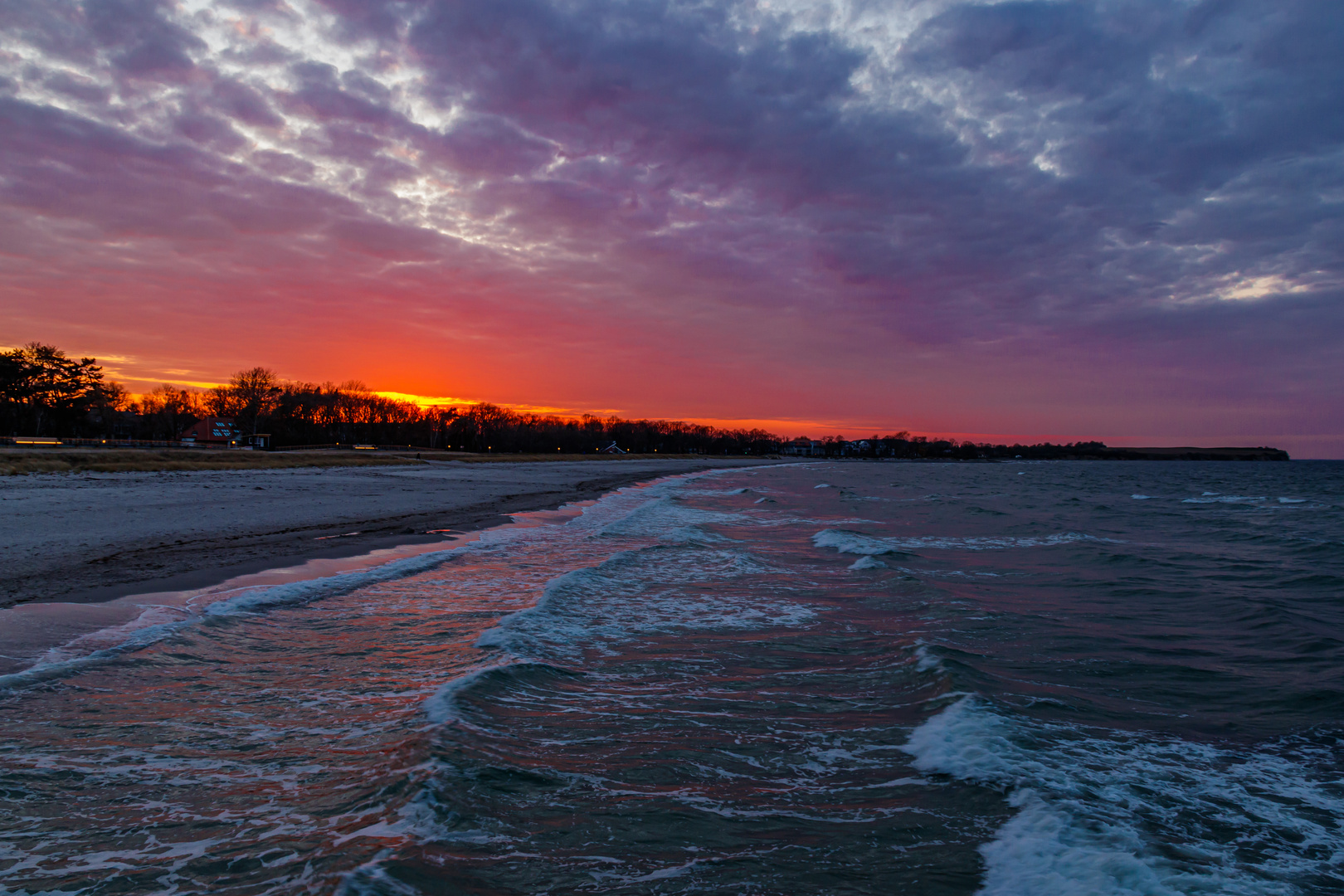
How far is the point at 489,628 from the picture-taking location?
8.89 metres

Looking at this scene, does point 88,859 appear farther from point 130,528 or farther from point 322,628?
point 130,528

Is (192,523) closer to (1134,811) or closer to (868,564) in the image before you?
(868,564)

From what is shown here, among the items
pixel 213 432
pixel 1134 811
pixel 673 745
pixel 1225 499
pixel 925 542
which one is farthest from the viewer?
pixel 213 432

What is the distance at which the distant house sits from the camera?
105 metres

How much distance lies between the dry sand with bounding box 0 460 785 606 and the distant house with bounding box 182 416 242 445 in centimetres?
8143

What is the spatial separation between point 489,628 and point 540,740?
365 cm

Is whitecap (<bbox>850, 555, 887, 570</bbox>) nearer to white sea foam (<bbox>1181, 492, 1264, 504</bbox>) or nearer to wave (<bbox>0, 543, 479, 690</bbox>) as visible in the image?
wave (<bbox>0, 543, 479, 690</bbox>)

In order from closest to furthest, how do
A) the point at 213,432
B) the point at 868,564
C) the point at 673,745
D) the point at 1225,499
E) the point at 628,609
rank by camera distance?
the point at 673,745
the point at 628,609
the point at 868,564
the point at 1225,499
the point at 213,432

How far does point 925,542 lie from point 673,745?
16.7 metres

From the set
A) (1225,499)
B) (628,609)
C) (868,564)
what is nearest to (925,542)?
(868,564)

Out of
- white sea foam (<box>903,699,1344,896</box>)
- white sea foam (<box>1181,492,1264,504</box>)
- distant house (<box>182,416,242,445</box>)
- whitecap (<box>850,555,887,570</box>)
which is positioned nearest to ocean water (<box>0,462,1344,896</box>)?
white sea foam (<box>903,699,1344,896</box>)

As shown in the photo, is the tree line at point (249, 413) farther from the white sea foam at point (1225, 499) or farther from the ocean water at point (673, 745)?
the white sea foam at point (1225, 499)

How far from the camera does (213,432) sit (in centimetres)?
10794

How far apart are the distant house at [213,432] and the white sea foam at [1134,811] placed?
4715 inches
